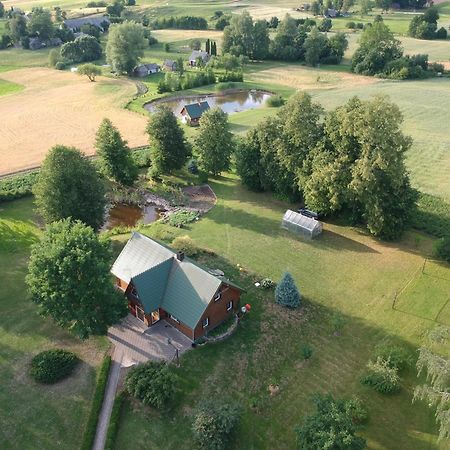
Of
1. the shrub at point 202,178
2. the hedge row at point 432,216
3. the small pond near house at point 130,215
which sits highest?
the shrub at point 202,178

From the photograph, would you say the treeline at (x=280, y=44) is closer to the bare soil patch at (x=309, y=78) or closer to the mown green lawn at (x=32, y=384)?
the bare soil patch at (x=309, y=78)

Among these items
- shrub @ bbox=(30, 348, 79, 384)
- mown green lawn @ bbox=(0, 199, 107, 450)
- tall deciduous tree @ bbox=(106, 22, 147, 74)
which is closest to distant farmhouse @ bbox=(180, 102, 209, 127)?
tall deciduous tree @ bbox=(106, 22, 147, 74)

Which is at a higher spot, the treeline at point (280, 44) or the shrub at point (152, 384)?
the treeline at point (280, 44)

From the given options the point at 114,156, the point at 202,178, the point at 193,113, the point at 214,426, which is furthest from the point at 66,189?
the point at 193,113

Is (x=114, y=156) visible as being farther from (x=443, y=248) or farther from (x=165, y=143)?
(x=443, y=248)

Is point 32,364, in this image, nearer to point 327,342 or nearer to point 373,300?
point 327,342

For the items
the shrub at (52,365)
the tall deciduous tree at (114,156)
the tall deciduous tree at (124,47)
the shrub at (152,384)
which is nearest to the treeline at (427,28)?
the tall deciduous tree at (124,47)

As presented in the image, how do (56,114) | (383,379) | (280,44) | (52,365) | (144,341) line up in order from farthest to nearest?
(280,44), (56,114), (144,341), (52,365), (383,379)
